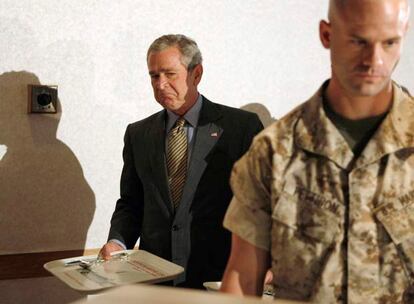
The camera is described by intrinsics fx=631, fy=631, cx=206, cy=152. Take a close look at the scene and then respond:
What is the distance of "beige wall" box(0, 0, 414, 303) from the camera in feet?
8.50

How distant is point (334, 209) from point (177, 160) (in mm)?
1244

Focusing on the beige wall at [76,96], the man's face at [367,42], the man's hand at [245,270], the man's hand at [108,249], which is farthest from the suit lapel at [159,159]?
the man's face at [367,42]

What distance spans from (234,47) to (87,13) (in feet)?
2.42

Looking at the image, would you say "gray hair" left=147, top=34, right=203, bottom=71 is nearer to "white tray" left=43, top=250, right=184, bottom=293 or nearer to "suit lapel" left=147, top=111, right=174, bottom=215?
"suit lapel" left=147, top=111, right=174, bottom=215

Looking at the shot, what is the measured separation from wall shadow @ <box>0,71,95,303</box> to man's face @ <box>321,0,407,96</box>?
1.82 metres

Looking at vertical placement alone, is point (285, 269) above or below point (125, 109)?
below

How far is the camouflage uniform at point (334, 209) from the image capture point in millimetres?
1085

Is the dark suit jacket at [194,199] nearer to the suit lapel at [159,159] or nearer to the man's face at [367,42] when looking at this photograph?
the suit lapel at [159,159]

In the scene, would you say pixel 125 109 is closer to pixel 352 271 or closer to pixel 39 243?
pixel 39 243

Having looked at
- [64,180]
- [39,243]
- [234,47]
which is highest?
[234,47]

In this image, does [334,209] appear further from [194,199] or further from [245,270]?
[194,199]

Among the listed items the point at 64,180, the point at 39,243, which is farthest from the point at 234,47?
the point at 39,243

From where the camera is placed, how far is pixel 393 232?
1.07 metres

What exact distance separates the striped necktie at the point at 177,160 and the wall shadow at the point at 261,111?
0.84 metres
